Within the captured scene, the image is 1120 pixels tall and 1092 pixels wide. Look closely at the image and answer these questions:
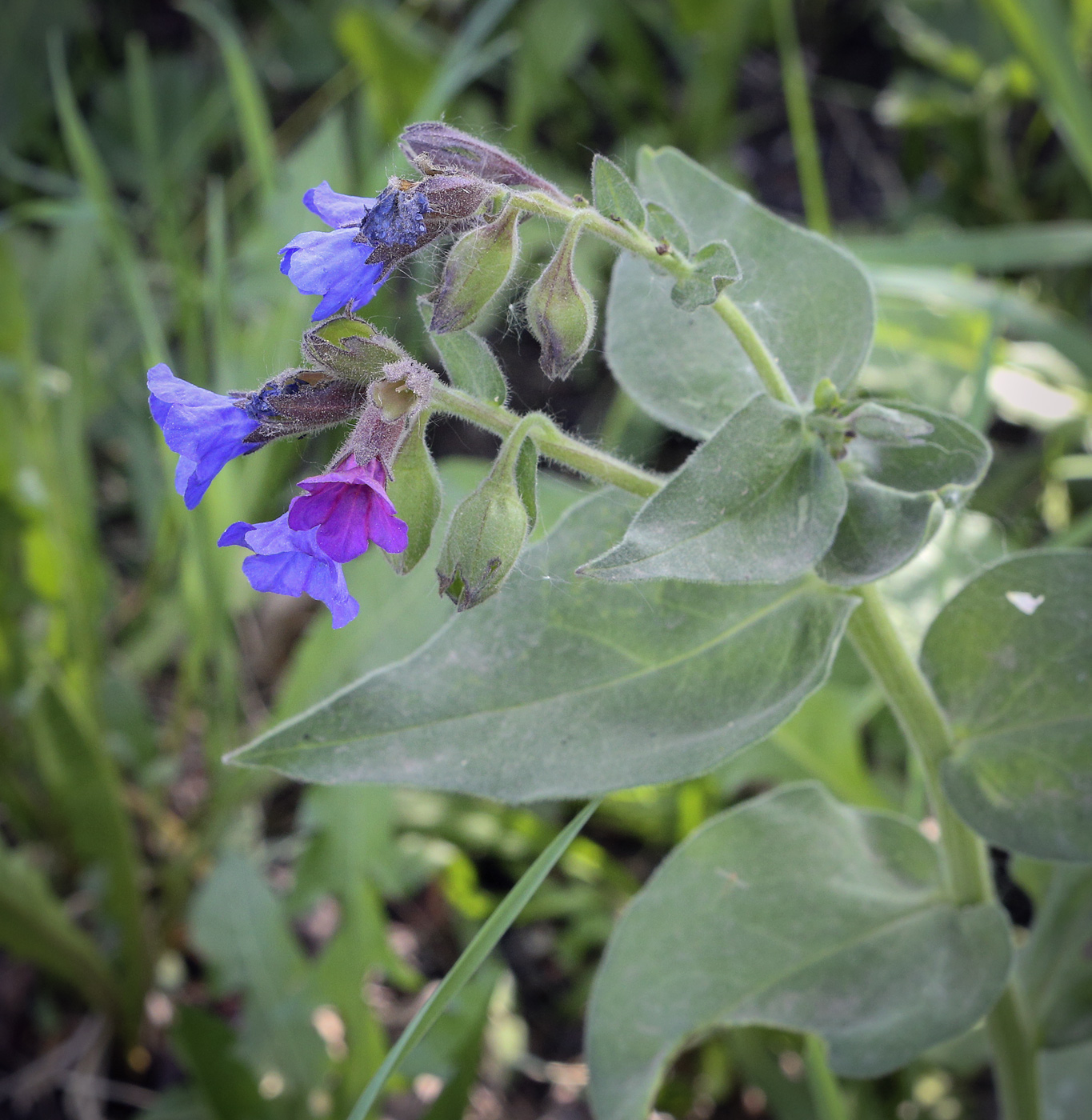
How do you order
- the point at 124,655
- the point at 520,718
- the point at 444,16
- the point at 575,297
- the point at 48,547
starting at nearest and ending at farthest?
the point at 575,297
the point at 520,718
the point at 48,547
the point at 124,655
the point at 444,16

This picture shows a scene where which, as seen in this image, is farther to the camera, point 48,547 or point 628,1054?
point 48,547

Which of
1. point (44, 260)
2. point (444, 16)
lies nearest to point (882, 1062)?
point (44, 260)

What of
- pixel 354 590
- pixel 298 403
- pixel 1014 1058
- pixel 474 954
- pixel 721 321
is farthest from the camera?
pixel 354 590

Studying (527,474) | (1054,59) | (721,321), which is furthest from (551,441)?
(1054,59)

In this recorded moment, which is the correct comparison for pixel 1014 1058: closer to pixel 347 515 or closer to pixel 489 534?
pixel 489 534

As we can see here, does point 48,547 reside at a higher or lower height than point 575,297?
lower

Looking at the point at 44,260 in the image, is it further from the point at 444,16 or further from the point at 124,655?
the point at 444,16
